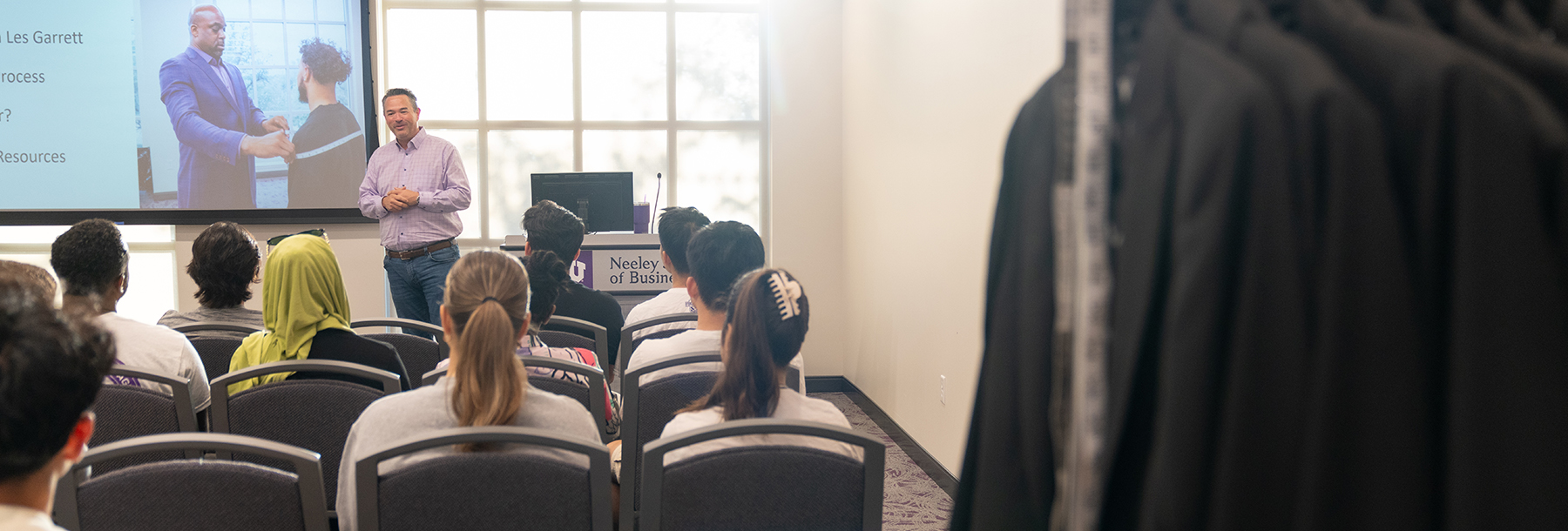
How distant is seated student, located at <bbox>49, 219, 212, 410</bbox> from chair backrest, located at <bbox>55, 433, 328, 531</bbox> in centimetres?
65

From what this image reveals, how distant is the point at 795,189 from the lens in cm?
544

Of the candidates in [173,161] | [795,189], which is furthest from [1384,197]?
[173,161]

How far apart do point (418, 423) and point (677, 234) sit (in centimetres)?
182

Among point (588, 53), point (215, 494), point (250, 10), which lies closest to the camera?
point (215, 494)

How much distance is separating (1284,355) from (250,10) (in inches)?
238

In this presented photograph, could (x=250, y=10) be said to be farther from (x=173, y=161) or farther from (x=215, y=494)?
(x=215, y=494)

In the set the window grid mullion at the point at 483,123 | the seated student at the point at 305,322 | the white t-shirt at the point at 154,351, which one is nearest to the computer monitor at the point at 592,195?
the window grid mullion at the point at 483,123

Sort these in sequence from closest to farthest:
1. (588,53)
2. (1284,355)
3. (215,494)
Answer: (1284,355)
(215,494)
(588,53)

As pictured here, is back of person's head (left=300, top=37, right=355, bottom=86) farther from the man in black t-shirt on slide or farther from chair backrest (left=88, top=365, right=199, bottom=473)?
chair backrest (left=88, top=365, right=199, bottom=473)

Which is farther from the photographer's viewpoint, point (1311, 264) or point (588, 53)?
point (588, 53)

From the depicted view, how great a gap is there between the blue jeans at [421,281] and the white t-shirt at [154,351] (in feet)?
7.11

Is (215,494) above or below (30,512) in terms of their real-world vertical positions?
below

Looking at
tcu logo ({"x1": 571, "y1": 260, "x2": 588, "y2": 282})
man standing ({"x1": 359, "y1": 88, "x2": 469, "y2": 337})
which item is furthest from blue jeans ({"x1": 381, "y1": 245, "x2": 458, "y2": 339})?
tcu logo ({"x1": 571, "y1": 260, "x2": 588, "y2": 282})

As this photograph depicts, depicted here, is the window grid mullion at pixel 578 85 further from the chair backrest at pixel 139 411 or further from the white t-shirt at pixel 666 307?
the chair backrest at pixel 139 411
